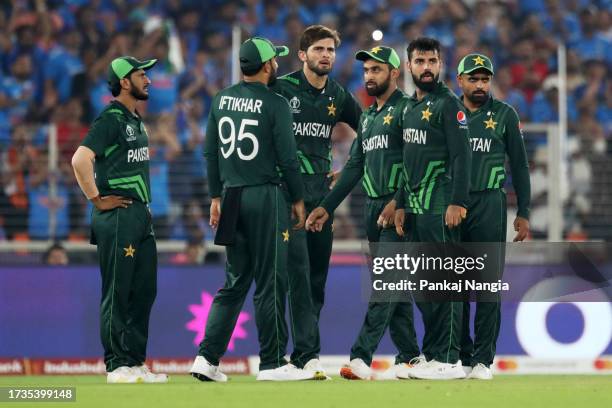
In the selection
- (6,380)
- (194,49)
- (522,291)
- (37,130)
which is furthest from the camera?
(194,49)

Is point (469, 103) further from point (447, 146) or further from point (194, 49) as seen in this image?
point (194, 49)

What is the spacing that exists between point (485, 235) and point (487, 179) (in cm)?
48

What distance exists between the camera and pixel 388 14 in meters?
21.4

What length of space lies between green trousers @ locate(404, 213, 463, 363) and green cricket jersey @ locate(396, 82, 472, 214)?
9 centimetres

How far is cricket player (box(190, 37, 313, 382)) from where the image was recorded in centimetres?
1058

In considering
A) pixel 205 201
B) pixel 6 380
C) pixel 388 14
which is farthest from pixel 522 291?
pixel 388 14

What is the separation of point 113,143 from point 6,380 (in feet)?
11.3

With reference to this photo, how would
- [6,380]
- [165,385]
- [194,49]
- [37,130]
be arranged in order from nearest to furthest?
[165,385] → [6,380] → [37,130] → [194,49]

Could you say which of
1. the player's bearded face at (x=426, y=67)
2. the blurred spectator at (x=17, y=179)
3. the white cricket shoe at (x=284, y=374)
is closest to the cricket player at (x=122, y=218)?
the white cricket shoe at (x=284, y=374)

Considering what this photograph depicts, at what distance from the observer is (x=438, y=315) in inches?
430

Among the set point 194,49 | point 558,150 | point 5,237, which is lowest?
point 5,237

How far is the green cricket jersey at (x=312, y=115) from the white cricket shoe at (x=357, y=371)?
163cm

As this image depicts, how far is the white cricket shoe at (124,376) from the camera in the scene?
1084 centimetres
